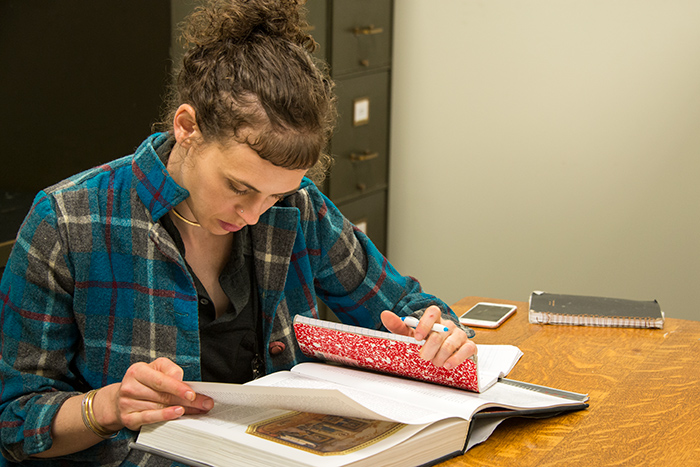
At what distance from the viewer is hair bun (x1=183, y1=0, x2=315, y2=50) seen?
1.02 metres

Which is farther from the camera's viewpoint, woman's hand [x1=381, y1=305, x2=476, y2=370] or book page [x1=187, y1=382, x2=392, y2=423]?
woman's hand [x1=381, y1=305, x2=476, y2=370]

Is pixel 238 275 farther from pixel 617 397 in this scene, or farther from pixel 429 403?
pixel 617 397

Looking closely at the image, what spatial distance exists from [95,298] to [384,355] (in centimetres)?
41

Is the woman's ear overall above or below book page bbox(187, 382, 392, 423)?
above

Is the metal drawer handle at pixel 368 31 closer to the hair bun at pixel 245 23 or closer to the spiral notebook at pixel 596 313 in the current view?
the spiral notebook at pixel 596 313

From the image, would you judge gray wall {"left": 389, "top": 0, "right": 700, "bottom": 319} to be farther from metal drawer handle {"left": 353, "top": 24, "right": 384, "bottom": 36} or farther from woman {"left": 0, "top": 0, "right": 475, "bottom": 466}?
woman {"left": 0, "top": 0, "right": 475, "bottom": 466}

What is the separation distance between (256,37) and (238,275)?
0.36m

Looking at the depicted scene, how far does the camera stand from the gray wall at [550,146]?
2.77 metres

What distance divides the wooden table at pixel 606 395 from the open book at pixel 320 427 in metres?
0.04

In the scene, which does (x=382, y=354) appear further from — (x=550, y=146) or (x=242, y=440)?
(x=550, y=146)

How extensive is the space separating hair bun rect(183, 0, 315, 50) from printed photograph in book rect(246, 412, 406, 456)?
518 millimetres

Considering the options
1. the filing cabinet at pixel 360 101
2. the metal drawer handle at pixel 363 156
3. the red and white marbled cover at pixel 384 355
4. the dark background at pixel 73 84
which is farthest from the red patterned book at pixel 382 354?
the metal drawer handle at pixel 363 156

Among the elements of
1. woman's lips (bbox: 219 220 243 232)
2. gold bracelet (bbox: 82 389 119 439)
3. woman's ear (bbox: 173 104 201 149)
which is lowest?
gold bracelet (bbox: 82 389 119 439)

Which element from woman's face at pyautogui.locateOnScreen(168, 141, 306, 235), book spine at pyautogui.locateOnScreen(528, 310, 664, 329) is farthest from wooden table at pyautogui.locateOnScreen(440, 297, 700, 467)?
woman's face at pyautogui.locateOnScreen(168, 141, 306, 235)
